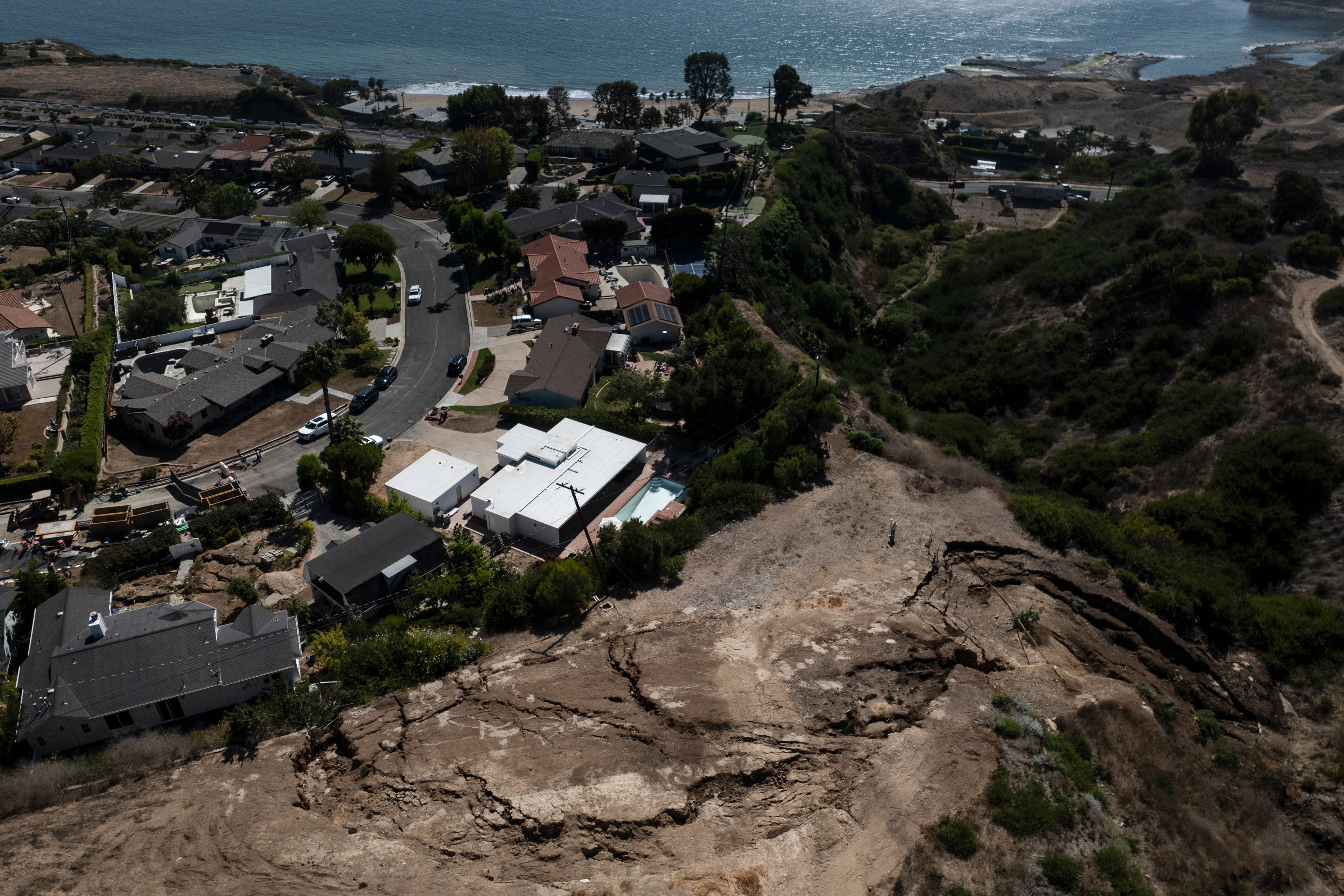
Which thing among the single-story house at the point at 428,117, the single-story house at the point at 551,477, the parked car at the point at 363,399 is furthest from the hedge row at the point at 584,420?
the single-story house at the point at 428,117

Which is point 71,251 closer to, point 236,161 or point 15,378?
point 15,378

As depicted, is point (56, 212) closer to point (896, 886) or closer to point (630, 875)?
point (630, 875)

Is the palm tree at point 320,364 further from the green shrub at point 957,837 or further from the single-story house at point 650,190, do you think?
the single-story house at point 650,190

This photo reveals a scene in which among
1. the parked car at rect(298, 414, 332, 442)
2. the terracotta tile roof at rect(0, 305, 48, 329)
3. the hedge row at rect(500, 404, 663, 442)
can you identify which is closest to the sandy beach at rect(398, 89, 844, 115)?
the terracotta tile roof at rect(0, 305, 48, 329)

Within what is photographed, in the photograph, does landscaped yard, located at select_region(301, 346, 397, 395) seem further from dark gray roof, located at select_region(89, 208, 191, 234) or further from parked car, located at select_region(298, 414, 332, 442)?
dark gray roof, located at select_region(89, 208, 191, 234)

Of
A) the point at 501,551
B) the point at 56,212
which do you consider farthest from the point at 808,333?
the point at 56,212

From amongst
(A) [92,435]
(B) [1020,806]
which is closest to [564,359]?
(A) [92,435]
